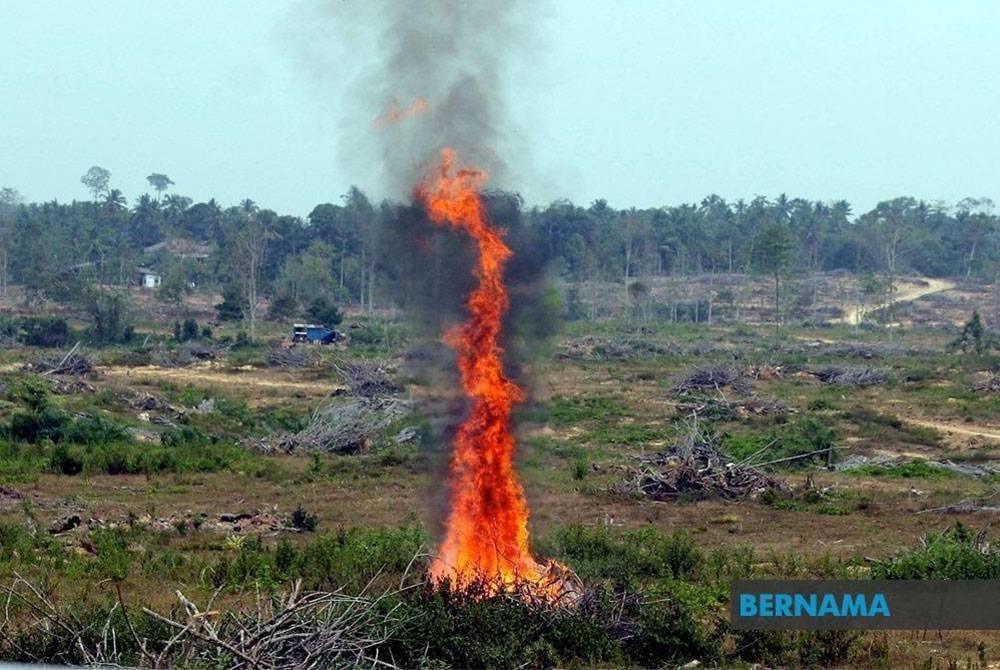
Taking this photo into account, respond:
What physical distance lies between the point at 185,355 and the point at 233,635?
1804 inches

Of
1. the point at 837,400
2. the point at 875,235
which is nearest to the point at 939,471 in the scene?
the point at 837,400

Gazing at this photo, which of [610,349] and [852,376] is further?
[610,349]

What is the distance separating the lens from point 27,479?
26188 millimetres

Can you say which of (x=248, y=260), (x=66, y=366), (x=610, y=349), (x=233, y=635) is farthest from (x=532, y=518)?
(x=248, y=260)

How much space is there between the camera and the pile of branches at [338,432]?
3272cm

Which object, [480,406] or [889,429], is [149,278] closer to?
[889,429]

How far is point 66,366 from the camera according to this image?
46844 mm

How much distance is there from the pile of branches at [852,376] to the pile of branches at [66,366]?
27977 mm

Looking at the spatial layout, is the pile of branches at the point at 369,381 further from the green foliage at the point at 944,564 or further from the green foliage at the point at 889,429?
the green foliage at the point at 944,564

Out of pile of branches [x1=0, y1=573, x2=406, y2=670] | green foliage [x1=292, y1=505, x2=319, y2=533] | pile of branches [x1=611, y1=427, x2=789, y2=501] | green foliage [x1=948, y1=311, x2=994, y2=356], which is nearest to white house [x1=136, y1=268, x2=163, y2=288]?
green foliage [x1=948, y1=311, x2=994, y2=356]

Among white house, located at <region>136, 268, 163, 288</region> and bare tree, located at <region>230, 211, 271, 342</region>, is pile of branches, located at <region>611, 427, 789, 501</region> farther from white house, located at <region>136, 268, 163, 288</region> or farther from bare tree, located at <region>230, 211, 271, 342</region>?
white house, located at <region>136, 268, 163, 288</region>

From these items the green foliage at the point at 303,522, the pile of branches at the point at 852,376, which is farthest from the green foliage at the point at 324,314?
the green foliage at the point at 303,522

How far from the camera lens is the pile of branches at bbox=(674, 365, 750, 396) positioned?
4591cm

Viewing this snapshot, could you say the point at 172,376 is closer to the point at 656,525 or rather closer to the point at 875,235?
the point at 656,525
